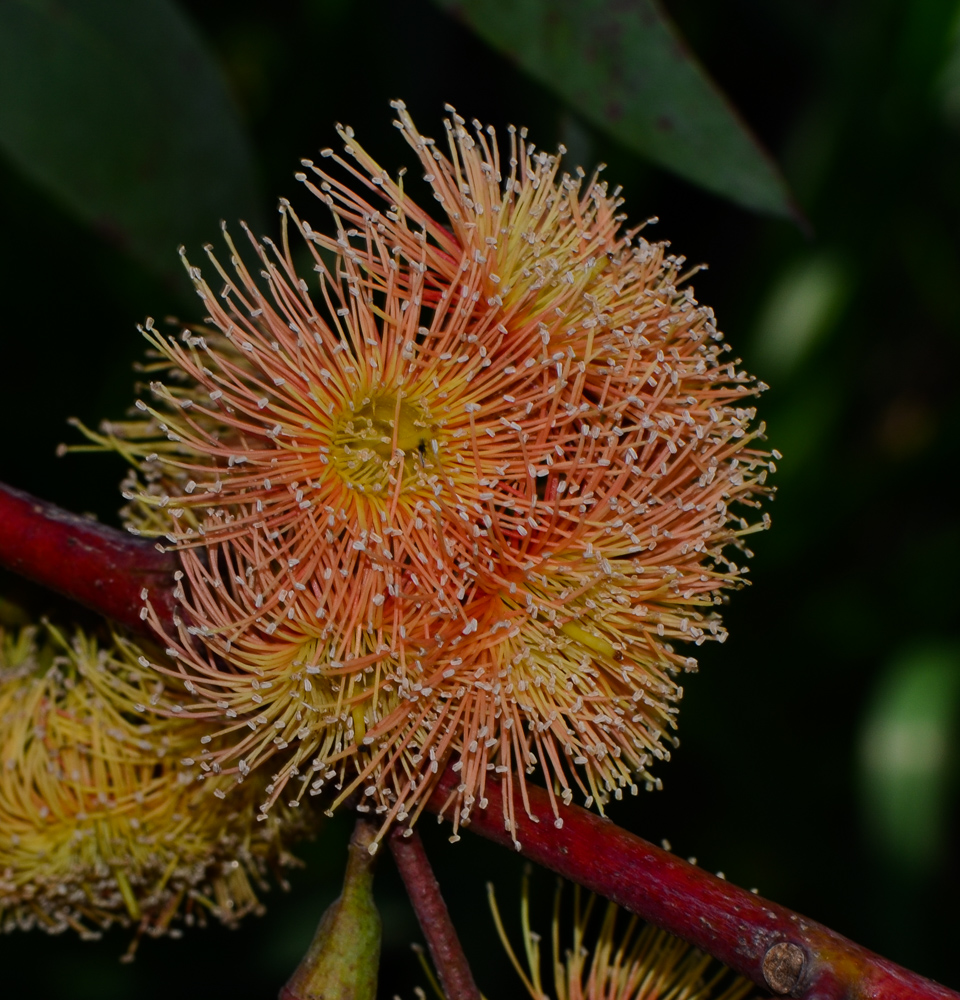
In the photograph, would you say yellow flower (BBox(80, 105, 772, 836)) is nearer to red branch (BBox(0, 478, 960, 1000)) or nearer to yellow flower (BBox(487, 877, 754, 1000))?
red branch (BBox(0, 478, 960, 1000))

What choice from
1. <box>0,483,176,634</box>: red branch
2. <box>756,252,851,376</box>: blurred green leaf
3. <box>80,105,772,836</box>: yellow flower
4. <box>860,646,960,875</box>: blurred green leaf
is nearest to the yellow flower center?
<box>80,105,772,836</box>: yellow flower

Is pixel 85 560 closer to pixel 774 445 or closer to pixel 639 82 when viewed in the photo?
pixel 639 82

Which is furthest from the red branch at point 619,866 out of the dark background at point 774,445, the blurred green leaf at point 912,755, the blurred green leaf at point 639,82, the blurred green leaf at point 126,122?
the blurred green leaf at point 912,755

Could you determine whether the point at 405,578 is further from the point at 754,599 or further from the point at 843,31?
the point at 843,31

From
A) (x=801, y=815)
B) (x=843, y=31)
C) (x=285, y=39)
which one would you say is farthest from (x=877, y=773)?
(x=285, y=39)

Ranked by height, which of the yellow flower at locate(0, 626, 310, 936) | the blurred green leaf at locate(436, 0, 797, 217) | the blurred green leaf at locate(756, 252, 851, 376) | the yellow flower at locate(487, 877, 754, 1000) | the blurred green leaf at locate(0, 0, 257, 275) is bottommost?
the yellow flower at locate(0, 626, 310, 936)

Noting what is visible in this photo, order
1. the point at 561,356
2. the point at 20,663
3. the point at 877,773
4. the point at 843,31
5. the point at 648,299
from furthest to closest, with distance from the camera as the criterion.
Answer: the point at 843,31 < the point at 877,773 < the point at 20,663 < the point at 648,299 < the point at 561,356

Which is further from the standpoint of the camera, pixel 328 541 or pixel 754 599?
pixel 754 599
